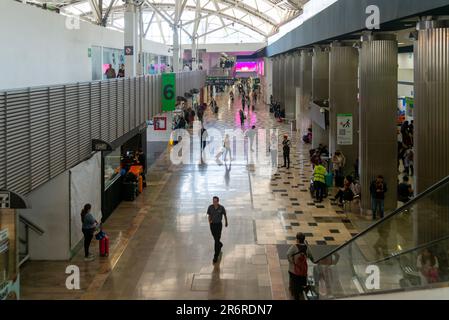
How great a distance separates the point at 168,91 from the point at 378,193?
12.7m

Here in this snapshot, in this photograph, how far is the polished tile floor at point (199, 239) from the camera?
10.4 meters

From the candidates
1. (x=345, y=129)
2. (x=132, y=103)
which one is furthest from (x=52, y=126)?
(x=345, y=129)

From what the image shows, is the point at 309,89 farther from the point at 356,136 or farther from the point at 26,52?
the point at 26,52

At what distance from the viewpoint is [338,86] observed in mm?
21156

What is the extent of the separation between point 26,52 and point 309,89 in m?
22.3

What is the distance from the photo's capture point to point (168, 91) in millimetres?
24969

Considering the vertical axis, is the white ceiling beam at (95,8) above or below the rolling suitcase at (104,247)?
above

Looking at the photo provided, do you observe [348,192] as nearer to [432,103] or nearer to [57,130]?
[432,103]

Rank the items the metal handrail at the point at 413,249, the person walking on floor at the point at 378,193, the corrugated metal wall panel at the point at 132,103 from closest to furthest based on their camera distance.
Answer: the metal handrail at the point at 413,249 → the person walking on floor at the point at 378,193 → the corrugated metal wall panel at the point at 132,103

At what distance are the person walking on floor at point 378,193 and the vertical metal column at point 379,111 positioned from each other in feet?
2.30

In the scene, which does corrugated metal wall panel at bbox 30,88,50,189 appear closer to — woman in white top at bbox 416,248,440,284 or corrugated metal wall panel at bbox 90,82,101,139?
corrugated metal wall panel at bbox 90,82,101,139

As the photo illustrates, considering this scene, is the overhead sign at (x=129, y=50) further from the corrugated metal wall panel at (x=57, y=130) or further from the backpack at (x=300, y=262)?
the backpack at (x=300, y=262)

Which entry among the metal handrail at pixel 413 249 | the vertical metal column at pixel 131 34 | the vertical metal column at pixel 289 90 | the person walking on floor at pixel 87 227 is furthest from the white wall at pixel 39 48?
the vertical metal column at pixel 289 90

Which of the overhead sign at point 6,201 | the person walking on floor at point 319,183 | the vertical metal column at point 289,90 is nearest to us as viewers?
the overhead sign at point 6,201
